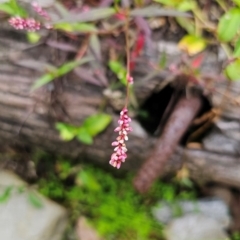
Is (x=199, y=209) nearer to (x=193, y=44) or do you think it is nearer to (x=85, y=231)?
(x=85, y=231)

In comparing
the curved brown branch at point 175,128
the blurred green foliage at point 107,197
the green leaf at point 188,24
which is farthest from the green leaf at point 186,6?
the blurred green foliage at point 107,197

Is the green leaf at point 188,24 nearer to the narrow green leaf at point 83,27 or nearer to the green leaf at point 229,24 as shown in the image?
the green leaf at point 229,24

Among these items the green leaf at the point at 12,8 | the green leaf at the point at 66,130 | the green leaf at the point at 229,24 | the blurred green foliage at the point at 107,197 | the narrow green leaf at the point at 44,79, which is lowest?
the blurred green foliage at the point at 107,197

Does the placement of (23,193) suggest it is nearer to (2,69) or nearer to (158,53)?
(2,69)

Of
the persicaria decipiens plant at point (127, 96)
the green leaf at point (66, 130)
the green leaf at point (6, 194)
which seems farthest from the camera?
the green leaf at point (6, 194)

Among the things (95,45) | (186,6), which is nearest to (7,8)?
(95,45)

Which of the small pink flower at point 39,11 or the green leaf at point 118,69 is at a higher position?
the small pink flower at point 39,11

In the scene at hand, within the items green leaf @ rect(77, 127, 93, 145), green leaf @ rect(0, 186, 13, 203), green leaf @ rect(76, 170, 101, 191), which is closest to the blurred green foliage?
green leaf @ rect(76, 170, 101, 191)
